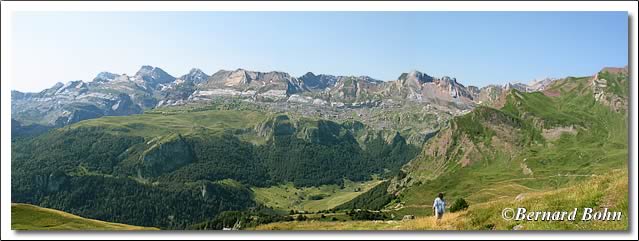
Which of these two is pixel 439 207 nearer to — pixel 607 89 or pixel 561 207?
pixel 561 207

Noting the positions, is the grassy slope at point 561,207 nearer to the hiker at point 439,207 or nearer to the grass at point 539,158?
the hiker at point 439,207

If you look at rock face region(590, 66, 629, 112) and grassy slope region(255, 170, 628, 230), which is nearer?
grassy slope region(255, 170, 628, 230)

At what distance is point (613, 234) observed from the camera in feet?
67.5

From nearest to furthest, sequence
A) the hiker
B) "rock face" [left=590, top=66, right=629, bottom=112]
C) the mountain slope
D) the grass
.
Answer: the hiker
the grass
the mountain slope
"rock face" [left=590, top=66, right=629, bottom=112]

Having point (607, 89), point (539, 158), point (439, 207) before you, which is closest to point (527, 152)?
point (539, 158)

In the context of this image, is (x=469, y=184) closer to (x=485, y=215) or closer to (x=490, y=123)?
(x=490, y=123)

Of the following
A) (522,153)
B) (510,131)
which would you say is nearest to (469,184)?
(522,153)

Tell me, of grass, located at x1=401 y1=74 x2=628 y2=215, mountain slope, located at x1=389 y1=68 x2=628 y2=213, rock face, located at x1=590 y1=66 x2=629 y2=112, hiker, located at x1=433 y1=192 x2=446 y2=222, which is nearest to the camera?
hiker, located at x1=433 y1=192 x2=446 y2=222

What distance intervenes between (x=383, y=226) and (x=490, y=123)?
185 m

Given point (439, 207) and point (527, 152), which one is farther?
point (527, 152)

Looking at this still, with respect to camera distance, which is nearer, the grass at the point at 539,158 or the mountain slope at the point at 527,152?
the grass at the point at 539,158

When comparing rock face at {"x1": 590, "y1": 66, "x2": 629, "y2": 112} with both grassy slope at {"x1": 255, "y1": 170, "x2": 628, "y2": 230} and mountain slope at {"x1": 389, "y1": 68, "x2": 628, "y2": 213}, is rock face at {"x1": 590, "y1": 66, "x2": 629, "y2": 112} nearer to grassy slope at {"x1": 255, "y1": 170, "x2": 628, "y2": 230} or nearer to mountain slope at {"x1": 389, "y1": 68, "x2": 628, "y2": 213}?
mountain slope at {"x1": 389, "y1": 68, "x2": 628, "y2": 213}

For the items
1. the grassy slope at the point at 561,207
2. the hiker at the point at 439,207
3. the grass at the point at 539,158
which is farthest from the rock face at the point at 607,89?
the hiker at the point at 439,207

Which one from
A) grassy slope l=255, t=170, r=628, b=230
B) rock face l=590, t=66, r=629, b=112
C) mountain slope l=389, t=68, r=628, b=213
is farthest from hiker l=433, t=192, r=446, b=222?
rock face l=590, t=66, r=629, b=112
